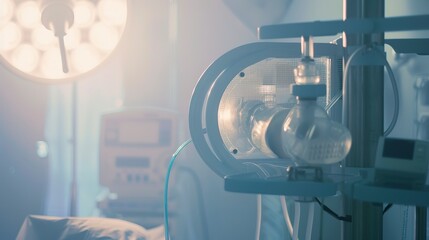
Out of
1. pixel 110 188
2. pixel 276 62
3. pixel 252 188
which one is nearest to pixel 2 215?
pixel 110 188

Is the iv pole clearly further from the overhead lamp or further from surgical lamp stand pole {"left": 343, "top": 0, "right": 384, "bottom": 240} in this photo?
the overhead lamp

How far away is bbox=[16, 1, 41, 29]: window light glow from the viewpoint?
4.56 feet

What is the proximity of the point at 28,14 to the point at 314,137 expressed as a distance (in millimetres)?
890

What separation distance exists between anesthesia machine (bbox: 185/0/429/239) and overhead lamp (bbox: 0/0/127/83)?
510 millimetres

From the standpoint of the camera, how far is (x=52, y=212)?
88.4 inches

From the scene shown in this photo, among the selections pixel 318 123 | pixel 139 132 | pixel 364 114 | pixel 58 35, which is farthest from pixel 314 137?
pixel 139 132

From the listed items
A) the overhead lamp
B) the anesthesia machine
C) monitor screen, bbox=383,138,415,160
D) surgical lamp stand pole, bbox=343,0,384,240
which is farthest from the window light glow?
monitor screen, bbox=383,138,415,160

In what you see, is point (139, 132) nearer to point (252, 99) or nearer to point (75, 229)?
point (75, 229)

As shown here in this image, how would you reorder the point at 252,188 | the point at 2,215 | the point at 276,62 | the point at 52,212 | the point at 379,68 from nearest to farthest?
the point at 252,188
the point at 379,68
the point at 276,62
the point at 2,215
the point at 52,212

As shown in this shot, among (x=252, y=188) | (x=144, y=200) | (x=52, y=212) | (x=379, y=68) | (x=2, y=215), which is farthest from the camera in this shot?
(x=52, y=212)

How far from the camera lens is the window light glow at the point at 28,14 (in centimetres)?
139

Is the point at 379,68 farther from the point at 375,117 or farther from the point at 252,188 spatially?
the point at 252,188

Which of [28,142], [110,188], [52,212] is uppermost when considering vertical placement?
[28,142]

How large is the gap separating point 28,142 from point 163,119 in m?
0.59
